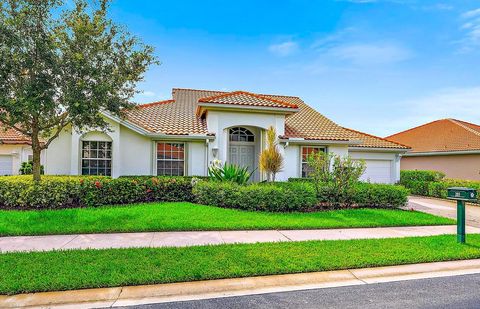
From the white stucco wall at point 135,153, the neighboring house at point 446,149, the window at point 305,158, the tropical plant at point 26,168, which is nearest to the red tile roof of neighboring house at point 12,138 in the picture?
the tropical plant at point 26,168

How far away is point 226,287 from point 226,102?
1083cm

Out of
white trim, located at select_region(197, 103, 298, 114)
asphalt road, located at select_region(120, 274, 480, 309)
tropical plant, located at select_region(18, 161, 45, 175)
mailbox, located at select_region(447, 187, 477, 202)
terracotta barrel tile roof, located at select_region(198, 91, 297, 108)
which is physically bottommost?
asphalt road, located at select_region(120, 274, 480, 309)

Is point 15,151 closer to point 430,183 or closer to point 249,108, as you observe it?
point 249,108

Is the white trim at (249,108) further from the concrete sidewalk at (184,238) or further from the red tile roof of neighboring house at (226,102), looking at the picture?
the concrete sidewalk at (184,238)

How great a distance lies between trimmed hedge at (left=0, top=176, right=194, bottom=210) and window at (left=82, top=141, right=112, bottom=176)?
3247mm

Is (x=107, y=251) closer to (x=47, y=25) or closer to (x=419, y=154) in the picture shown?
(x=47, y=25)

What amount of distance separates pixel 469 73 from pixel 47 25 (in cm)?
2154

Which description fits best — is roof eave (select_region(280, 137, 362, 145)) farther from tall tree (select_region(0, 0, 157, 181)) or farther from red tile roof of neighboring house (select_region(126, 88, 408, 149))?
tall tree (select_region(0, 0, 157, 181))

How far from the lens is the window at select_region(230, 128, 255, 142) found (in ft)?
53.3

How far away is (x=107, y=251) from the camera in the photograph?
5.93 m

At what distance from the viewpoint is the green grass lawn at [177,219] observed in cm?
788

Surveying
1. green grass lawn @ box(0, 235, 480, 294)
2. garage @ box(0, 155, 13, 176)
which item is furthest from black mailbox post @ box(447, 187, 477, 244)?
garage @ box(0, 155, 13, 176)

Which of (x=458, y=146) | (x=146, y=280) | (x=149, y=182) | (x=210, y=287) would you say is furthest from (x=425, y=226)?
(x=458, y=146)

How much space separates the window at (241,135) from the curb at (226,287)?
11.6 meters
